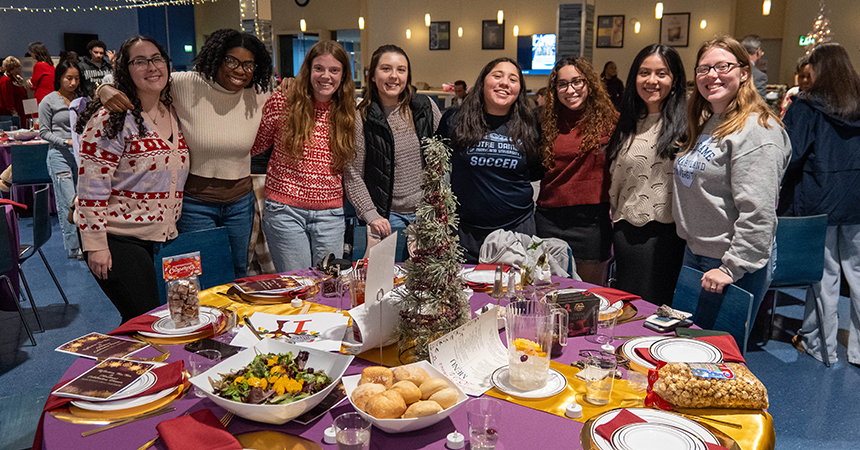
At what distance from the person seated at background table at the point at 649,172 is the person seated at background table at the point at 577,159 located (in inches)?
3.6

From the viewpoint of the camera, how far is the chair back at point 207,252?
8.14 feet

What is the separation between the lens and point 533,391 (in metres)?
1.46

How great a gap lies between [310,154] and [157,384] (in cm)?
155

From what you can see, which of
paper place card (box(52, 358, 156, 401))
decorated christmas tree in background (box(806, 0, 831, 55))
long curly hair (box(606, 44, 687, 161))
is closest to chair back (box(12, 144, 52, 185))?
paper place card (box(52, 358, 156, 401))

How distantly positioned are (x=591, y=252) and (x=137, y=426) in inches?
88.1

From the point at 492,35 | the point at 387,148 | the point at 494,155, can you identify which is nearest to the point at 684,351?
the point at 494,155

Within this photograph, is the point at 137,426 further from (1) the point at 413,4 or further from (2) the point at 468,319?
(1) the point at 413,4

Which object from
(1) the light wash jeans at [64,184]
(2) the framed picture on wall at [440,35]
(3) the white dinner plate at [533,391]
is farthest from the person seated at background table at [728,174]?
(2) the framed picture on wall at [440,35]

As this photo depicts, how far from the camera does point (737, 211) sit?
2336 mm

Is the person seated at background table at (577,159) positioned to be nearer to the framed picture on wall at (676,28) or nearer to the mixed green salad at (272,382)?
the mixed green salad at (272,382)

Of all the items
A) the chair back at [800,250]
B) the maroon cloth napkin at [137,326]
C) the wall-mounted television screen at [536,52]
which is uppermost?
the wall-mounted television screen at [536,52]

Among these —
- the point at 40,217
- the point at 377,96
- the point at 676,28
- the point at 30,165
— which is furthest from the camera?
the point at 676,28

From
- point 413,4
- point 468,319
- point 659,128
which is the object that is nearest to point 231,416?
point 468,319

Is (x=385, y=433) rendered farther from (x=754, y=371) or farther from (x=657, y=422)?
(x=754, y=371)
